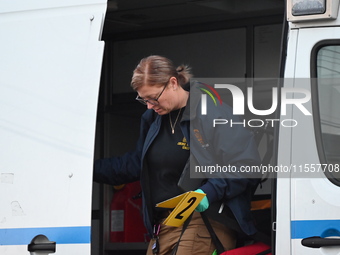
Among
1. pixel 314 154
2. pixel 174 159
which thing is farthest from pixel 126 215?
pixel 314 154

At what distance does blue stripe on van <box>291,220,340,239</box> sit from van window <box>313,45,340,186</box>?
19cm

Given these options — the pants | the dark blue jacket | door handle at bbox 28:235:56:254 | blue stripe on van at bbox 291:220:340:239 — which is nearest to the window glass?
blue stripe on van at bbox 291:220:340:239

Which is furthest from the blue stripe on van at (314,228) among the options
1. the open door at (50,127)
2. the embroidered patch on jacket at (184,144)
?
the open door at (50,127)

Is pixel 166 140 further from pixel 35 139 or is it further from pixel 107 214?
pixel 107 214

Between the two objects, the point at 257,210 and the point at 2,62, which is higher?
the point at 2,62

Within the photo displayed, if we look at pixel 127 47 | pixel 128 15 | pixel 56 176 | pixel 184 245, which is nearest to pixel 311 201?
pixel 184 245

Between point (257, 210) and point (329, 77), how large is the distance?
908 mm

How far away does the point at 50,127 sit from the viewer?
3.93 m

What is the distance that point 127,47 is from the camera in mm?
5988

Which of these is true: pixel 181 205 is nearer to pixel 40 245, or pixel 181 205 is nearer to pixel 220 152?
pixel 220 152

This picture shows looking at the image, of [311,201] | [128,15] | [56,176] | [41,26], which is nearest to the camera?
[311,201]

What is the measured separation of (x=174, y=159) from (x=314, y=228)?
88cm

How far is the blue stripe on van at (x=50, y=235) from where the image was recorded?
3.77 meters

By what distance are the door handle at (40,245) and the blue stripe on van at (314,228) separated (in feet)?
4.03
